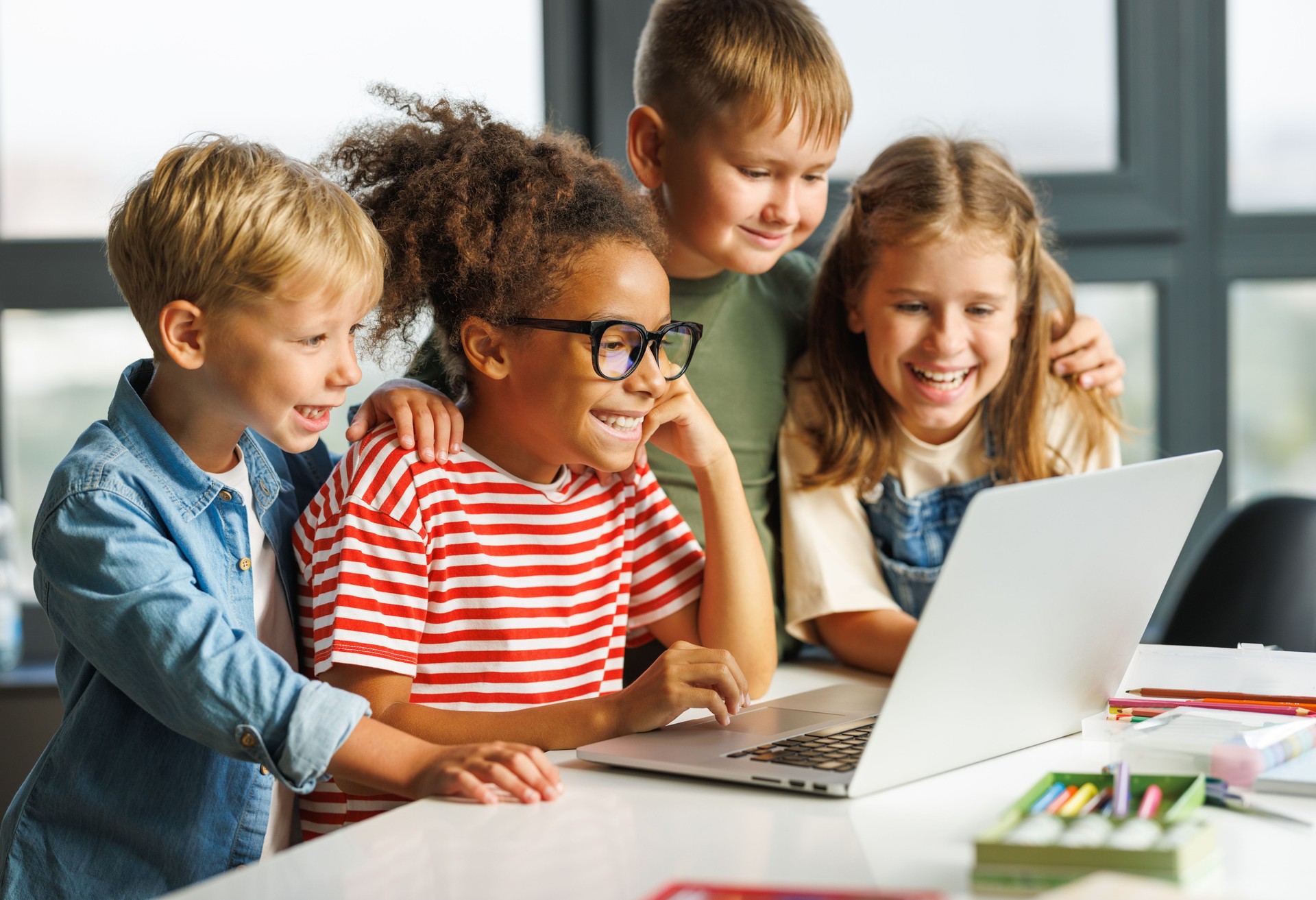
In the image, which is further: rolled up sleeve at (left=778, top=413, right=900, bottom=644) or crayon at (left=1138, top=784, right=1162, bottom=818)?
rolled up sleeve at (left=778, top=413, right=900, bottom=644)

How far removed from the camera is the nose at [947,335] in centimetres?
140

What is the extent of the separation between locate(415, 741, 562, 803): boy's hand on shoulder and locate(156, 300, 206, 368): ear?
15.4 inches

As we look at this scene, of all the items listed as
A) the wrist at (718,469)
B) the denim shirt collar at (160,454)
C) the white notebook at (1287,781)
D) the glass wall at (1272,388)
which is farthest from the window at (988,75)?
the white notebook at (1287,781)

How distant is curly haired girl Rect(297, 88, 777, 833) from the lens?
1109 millimetres

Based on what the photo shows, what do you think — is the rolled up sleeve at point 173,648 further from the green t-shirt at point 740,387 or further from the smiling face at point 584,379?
the green t-shirt at point 740,387

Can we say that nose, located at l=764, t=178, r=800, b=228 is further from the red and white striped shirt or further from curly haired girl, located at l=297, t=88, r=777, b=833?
the red and white striped shirt

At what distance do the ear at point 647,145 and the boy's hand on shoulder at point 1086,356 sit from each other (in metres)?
0.52

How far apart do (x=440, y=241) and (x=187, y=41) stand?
1347 mm

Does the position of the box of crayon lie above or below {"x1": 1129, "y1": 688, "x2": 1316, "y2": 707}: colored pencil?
above

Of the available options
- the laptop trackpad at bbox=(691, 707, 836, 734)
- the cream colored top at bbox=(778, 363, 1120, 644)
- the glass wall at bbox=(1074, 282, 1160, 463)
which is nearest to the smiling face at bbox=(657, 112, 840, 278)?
the cream colored top at bbox=(778, 363, 1120, 644)

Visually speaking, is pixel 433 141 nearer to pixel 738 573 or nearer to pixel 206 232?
pixel 206 232

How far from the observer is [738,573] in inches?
50.1

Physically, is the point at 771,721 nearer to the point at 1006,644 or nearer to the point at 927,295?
the point at 1006,644

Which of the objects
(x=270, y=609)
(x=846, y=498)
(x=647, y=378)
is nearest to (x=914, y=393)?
(x=846, y=498)
